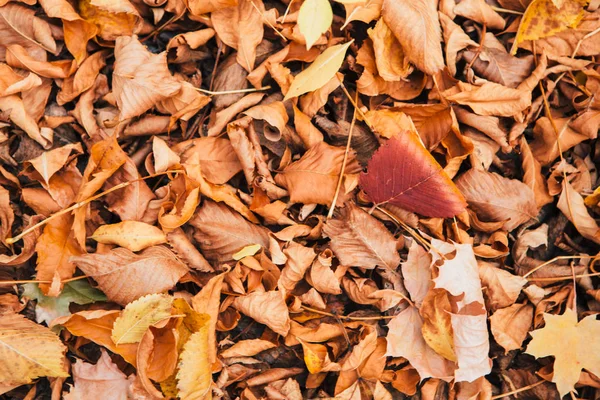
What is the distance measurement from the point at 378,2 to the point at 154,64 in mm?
634

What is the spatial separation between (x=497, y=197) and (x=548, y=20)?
1.83 feet

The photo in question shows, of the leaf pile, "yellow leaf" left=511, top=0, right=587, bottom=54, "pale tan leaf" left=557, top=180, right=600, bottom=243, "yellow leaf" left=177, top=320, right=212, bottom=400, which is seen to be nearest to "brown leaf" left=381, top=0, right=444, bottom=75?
the leaf pile

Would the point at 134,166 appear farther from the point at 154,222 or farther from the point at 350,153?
the point at 350,153

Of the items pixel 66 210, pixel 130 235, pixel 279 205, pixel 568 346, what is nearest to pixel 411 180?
pixel 279 205

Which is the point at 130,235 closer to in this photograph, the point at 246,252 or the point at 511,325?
the point at 246,252

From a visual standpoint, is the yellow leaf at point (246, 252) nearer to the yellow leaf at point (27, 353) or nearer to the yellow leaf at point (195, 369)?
the yellow leaf at point (195, 369)

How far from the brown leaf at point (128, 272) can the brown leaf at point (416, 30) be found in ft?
2.83

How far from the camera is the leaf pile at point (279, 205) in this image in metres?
1.32

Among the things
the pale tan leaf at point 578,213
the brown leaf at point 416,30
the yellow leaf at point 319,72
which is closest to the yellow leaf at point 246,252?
the yellow leaf at point 319,72

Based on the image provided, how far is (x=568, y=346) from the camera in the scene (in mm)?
1420

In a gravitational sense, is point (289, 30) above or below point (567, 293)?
above

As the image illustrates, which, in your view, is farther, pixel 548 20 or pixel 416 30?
pixel 548 20

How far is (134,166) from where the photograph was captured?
138 centimetres

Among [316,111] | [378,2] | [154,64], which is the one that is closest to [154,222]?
[154,64]
